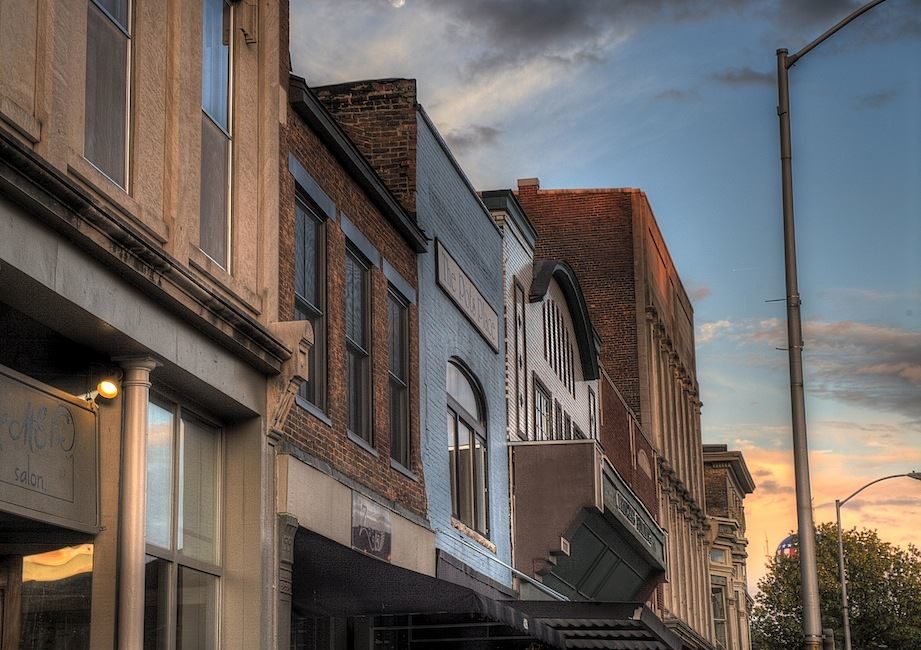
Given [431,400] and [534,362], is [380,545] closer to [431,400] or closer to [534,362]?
[431,400]

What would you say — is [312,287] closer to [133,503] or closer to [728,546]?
[133,503]

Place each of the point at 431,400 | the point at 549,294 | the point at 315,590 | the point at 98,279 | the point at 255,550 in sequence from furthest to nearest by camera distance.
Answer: the point at 549,294 < the point at 431,400 < the point at 315,590 < the point at 255,550 < the point at 98,279

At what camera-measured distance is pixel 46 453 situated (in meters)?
11.1

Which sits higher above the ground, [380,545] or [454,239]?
[454,239]

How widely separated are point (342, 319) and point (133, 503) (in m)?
5.72

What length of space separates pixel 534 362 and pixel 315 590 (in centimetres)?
1302

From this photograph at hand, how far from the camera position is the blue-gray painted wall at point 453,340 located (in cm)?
2041

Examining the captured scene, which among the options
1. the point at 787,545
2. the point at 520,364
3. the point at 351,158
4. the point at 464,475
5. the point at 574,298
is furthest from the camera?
the point at 787,545

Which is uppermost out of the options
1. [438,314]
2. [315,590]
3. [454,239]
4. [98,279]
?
[454,239]

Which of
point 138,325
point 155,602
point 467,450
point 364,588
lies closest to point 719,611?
point 467,450

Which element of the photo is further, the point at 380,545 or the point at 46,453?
the point at 380,545

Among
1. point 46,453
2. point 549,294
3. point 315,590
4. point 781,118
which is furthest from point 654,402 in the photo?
point 46,453

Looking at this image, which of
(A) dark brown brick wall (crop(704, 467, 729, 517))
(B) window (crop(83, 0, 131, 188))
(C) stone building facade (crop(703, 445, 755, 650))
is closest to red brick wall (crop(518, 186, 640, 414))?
(C) stone building facade (crop(703, 445, 755, 650))

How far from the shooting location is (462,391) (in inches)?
901
